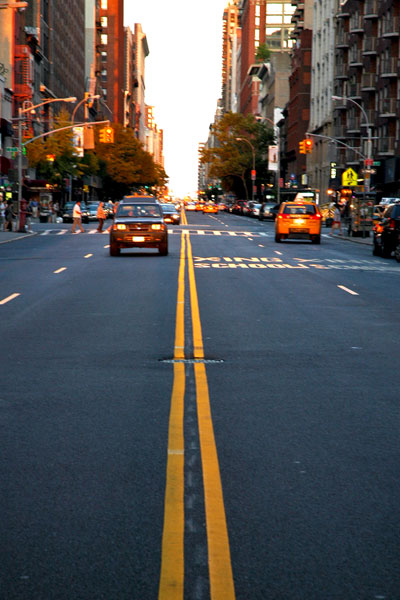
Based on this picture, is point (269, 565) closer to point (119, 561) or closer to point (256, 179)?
point (119, 561)

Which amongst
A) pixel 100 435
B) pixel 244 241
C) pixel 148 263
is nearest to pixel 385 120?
pixel 244 241

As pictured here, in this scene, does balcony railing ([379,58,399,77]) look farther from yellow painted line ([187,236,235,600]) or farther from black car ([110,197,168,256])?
yellow painted line ([187,236,235,600])

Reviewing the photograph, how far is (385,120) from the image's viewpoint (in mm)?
74500

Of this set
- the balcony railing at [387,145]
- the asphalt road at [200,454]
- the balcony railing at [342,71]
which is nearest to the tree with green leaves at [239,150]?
the balcony railing at [342,71]

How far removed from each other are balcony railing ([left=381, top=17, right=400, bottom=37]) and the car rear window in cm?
3583

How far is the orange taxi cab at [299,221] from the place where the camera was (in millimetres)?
41688

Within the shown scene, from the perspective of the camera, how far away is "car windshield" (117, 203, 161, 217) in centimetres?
3101

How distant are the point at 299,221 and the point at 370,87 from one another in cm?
4370

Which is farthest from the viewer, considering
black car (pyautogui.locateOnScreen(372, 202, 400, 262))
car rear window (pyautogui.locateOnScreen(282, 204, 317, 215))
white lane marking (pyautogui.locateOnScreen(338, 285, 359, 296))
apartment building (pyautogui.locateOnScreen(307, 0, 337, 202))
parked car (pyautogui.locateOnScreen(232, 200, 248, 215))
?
parked car (pyautogui.locateOnScreen(232, 200, 248, 215))

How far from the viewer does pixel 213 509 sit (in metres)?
5.57

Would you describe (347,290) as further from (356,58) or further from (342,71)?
(342,71)

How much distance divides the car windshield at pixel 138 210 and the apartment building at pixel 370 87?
27.8 m

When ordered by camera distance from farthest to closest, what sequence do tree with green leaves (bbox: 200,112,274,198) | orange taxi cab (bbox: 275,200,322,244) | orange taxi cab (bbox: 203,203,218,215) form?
tree with green leaves (bbox: 200,112,274,198)
orange taxi cab (bbox: 203,203,218,215)
orange taxi cab (bbox: 275,200,322,244)

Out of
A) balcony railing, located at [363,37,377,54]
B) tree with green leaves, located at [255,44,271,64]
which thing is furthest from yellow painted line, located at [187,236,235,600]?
tree with green leaves, located at [255,44,271,64]
